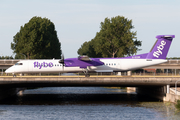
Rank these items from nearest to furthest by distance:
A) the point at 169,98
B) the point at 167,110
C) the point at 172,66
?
the point at 167,110
the point at 169,98
the point at 172,66

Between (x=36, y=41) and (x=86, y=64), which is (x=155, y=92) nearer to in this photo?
(x=86, y=64)

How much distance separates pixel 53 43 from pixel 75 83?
73.9 meters

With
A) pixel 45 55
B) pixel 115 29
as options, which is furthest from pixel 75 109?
pixel 115 29

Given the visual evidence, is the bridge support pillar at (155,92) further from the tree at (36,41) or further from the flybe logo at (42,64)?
the tree at (36,41)

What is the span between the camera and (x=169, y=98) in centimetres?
5844

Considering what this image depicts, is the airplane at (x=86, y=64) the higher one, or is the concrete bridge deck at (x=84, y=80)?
the airplane at (x=86, y=64)

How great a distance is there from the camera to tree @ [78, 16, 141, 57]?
430 feet

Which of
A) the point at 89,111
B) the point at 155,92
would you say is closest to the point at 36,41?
the point at 155,92

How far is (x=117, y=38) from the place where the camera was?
132m

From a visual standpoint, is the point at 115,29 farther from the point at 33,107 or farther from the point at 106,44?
the point at 33,107

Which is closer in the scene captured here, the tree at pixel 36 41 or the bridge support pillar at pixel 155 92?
the bridge support pillar at pixel 155 92

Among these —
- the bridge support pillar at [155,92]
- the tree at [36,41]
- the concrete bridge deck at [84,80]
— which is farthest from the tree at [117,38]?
the concrete bridge deck at [84,80]

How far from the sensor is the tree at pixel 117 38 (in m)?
131

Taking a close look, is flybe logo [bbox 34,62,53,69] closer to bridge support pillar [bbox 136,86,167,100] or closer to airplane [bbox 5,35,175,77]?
airplane [bbox 5,35,175,77]
